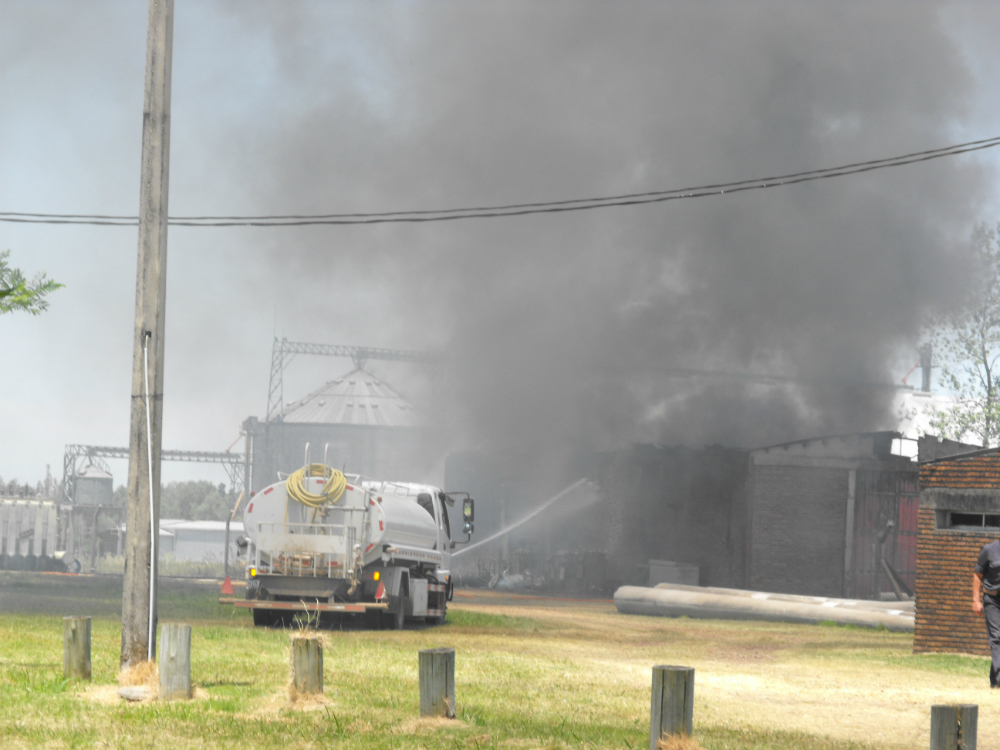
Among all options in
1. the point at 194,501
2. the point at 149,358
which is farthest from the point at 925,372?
the point at 194,501

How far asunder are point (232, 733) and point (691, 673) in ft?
10.4

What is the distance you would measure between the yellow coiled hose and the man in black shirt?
31.3 feet

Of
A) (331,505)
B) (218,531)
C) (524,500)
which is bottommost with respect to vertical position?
(218,531)

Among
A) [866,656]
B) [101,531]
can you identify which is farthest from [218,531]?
[866,656]

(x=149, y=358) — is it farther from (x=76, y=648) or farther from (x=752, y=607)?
(x=752, y=607)

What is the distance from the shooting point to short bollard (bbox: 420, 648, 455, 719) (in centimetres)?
802

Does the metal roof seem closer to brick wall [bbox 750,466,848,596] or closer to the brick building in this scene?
brick wall [bbox 750,466,848,596]

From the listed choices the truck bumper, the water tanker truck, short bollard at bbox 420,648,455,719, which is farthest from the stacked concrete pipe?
short bollard at bbox 420,648,455,719

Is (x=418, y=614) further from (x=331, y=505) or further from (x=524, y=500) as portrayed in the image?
(x=524, y=500)

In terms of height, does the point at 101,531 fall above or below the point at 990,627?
below

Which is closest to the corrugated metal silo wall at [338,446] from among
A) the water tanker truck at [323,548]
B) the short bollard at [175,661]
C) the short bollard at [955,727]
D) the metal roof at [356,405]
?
the metal roof at [356,405]

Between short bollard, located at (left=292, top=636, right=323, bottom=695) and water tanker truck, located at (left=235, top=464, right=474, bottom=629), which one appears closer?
short bollard, located at (left=292, top=636, right=323, bottom=695)

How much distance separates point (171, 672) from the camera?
28.7 feet

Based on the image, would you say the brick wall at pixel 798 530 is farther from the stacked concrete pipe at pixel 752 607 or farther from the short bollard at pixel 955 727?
the short bollard at pixel 955 727
